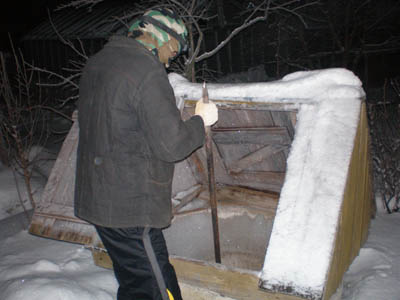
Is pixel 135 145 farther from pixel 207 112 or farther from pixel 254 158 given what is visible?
pixel 254 158

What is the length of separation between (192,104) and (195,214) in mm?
1227

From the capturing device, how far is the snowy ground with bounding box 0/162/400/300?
2.41m

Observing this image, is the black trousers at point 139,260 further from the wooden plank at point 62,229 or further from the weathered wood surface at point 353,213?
the wooden plank at point 62,229

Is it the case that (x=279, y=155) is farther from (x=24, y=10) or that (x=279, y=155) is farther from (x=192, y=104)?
(x=24, y=10)

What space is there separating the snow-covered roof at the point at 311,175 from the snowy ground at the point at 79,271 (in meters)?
0.75

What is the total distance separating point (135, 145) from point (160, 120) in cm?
23

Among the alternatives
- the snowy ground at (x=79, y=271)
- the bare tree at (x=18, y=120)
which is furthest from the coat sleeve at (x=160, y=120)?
the bare tree at (x=18, y=120)

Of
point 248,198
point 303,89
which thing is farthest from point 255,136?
point 303,89

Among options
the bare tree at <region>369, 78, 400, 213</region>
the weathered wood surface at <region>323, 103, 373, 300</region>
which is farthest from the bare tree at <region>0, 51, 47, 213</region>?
the bare tree at <region>369, 78, 400, 213</region>

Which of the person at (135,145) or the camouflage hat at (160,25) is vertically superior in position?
→ the camouflage hat at (160,25)

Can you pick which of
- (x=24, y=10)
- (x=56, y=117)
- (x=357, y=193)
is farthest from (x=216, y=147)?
(x=24, y=10)

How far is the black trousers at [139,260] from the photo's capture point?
71.4 inches

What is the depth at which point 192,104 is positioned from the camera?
2.85 meters

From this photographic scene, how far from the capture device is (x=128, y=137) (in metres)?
1.69
